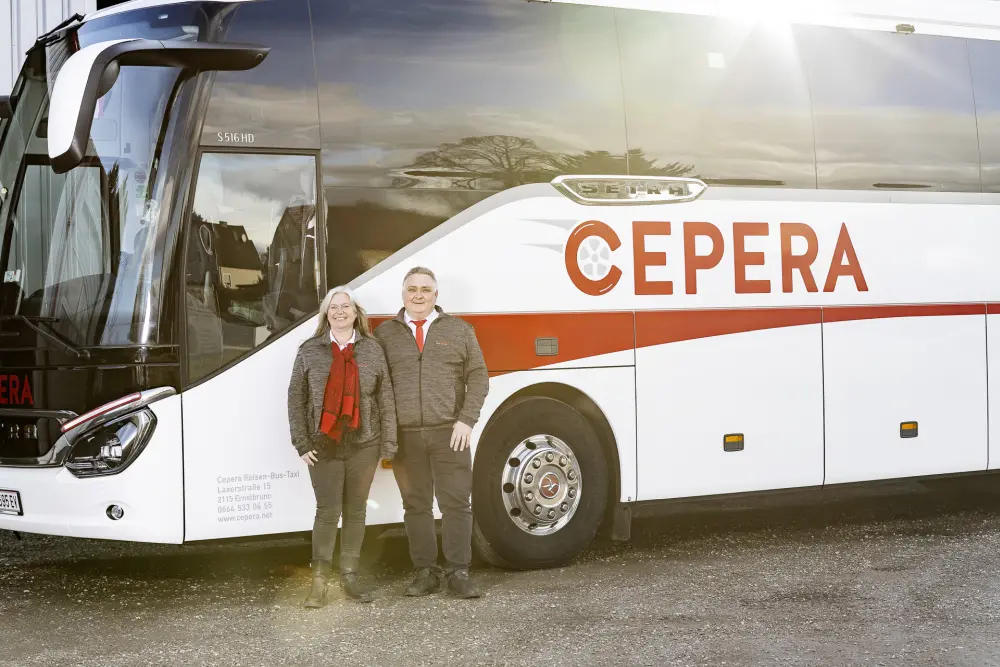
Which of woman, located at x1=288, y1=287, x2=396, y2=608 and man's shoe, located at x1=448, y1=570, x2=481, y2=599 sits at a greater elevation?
woman, located at x1=288, y1=287, x2=396, y2=608

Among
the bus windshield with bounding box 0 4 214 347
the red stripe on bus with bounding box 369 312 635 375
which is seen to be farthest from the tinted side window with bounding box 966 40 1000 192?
the bus windshield with bounding box 0 4 214 347

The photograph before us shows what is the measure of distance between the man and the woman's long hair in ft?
0.66

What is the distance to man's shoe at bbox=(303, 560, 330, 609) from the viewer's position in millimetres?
7172

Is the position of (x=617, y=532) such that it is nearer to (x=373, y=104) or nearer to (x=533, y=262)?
(x=533, y=262)

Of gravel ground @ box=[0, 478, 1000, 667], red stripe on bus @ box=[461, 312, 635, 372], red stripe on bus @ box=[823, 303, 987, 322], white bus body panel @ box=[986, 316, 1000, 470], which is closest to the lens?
gravel ground @ box=[0, 478, 1000, 667]

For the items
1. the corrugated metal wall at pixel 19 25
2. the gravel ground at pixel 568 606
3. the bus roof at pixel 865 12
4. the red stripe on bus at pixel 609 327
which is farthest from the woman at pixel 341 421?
the corrugated metal wall at pixel 19 25

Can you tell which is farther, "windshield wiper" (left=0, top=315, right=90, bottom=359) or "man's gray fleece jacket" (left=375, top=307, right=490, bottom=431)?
"man's gray fleece jacket" (left=375, top=307, right=490, bottom=431)

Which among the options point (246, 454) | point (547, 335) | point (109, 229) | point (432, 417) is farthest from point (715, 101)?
point (109, 229)

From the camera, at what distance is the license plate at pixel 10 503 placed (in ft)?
24.0

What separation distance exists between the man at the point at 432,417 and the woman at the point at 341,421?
0.52 feet

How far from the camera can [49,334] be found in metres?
7.25

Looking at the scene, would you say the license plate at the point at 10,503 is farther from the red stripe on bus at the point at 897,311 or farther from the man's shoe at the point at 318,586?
the red stripe on bus at the point at 897,311

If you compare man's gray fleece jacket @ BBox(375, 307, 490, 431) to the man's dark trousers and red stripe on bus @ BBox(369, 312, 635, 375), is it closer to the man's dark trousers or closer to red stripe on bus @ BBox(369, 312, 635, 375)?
the man's dark trousers

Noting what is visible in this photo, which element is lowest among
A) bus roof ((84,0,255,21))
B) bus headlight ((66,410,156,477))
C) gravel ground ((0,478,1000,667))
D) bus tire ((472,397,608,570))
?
gravel ground ((0,478,1000,667))
